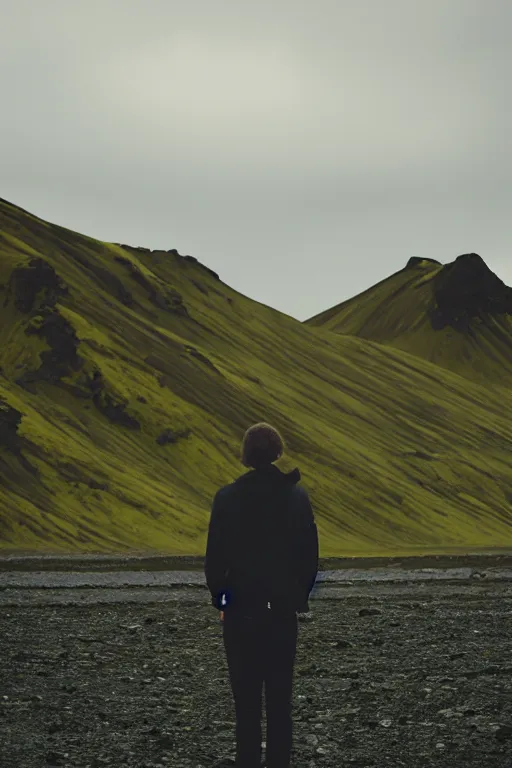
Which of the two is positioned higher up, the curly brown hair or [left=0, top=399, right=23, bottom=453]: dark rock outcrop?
[left=0, top=399, right=23, bottom=453]: dark rock outcrop

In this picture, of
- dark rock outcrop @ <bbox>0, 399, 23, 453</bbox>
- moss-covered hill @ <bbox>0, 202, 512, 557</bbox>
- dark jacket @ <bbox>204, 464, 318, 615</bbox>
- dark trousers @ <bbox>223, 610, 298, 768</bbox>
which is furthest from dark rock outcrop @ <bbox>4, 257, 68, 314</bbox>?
dark trousers @ <bbox>223, 610, 298, 768</bbox>

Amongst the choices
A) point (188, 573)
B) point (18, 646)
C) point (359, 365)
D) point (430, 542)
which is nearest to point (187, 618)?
point (18, 646)

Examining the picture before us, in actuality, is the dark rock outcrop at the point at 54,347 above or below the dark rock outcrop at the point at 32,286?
below

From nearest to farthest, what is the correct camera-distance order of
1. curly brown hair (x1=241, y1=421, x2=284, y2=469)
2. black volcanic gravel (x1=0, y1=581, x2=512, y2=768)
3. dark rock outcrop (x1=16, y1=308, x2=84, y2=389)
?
curly brown hair (x1=241, y1=421, x2=284, y2=469), black volcanic gravel (x1=0, y1=581, x2=512, y2=768), dark rock outcrop (x1=16, y1=308, x2=84, y2=389)

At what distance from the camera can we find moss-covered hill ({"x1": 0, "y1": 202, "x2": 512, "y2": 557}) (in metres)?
94.4

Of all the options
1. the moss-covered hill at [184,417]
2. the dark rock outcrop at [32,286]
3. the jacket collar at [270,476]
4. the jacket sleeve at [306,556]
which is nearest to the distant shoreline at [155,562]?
the moss-covered hill at [184,417]

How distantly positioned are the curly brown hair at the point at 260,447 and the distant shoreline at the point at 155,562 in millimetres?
52929

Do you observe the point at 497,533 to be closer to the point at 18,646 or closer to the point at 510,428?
the point at 510,428

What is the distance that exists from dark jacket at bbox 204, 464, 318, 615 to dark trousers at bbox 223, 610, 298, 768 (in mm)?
129

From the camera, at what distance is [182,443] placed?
112312mm

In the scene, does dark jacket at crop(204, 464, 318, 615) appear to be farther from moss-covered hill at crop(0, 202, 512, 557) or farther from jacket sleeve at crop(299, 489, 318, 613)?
moss-covered hill at crop(0, 202, 512, 557)

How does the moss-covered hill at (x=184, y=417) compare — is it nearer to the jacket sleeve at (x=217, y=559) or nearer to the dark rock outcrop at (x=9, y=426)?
the dark rock outcrop at (x=9, y=426)

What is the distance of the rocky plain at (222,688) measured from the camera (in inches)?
423

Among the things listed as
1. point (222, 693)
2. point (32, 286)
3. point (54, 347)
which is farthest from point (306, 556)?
point (32, 286)
